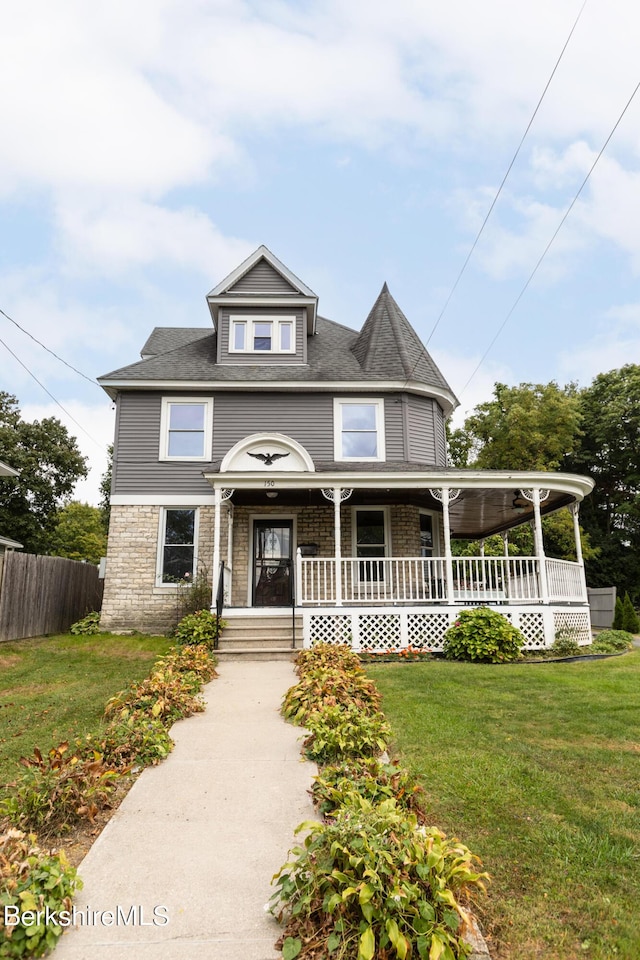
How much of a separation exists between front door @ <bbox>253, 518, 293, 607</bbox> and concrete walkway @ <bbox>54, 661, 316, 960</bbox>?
25.8 ft

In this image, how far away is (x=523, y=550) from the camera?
2580cm

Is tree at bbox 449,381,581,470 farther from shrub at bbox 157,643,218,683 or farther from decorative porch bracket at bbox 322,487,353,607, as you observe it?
shrub at bbox 157,643,218,683

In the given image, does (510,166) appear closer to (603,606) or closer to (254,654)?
(254,654)

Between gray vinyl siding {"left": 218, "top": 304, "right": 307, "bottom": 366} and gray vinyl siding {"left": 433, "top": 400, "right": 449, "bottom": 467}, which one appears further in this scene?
gray vinyl siding {"left": 433, "top": 400, "right": 449, "bottom": 467}

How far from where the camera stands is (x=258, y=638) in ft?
34.0

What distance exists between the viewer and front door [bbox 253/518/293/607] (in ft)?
43.7

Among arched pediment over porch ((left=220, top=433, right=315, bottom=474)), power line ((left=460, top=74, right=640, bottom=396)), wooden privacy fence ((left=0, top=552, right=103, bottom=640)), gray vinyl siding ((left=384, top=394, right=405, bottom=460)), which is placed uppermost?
power line ((left=460, top=74, right=640, bottom=396))

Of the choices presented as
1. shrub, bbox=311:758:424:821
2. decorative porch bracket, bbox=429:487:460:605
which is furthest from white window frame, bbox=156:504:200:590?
shrub, bbox=311:758:424:821

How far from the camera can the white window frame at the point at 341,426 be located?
13938mm

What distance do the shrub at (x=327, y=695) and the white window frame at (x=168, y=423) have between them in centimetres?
788

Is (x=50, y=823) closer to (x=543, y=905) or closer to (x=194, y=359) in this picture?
(x=543, y=905)

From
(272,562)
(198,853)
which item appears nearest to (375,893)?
(198,853)

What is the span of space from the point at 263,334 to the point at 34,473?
19.7m

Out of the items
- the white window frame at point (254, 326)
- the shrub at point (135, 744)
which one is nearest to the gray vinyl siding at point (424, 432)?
the white window frame at point (254, 326)
